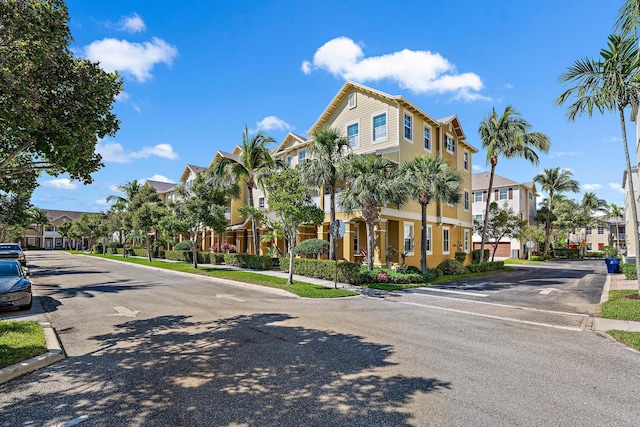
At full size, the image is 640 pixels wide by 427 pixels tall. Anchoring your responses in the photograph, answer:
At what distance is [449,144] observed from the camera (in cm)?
2894

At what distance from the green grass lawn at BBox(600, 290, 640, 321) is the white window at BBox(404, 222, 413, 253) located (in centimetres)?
1142

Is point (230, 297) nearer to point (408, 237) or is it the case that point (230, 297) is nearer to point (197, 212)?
point (197, 212)

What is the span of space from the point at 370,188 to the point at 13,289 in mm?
14305

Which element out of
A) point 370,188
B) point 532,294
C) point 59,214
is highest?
point 59,214

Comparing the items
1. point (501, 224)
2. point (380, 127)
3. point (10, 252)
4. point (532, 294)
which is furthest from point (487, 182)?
point (10, 252)

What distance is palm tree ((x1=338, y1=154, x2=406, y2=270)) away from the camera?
17781 millimetres

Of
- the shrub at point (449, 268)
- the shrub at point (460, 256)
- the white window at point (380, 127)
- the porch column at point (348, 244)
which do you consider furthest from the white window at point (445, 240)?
the white window at point (380, 127)

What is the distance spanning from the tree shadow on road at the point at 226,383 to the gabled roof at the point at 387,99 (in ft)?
60.9

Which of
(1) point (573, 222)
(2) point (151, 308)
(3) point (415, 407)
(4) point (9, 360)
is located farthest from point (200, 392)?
(1) point (573, 222)

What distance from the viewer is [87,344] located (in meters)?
7.58

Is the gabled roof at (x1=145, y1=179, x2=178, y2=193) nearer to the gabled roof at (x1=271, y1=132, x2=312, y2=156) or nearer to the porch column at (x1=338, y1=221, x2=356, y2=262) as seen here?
the gabled roof at (x1=271, y1=132, x2=312, y2=156)

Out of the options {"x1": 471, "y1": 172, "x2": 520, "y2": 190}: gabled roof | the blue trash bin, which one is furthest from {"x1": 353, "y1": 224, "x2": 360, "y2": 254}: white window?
{"x1": 471, "y1": 172, "x2": 520, "y2": 190}: gabled roof

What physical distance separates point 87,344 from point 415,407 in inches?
271

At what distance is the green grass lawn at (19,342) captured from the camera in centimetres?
627
